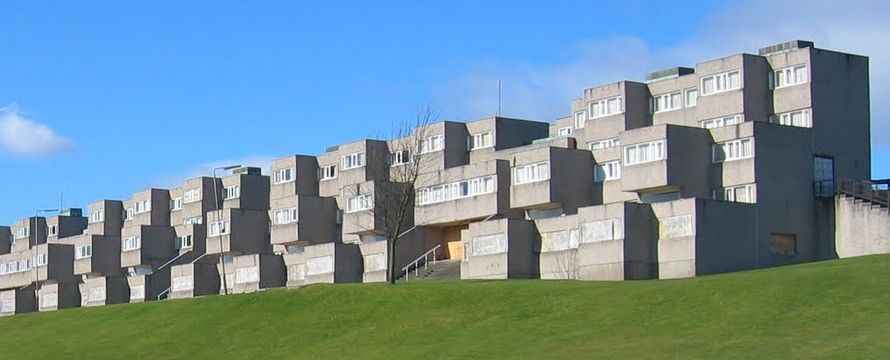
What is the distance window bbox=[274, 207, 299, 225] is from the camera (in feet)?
422

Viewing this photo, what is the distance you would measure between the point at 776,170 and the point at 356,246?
115 feet

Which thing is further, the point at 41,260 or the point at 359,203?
the point at 41,260

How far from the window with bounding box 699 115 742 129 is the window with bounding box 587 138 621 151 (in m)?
7.33

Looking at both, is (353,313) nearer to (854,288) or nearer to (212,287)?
(854,288)

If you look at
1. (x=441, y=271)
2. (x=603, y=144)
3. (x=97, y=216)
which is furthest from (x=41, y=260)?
(x=603, y=144)

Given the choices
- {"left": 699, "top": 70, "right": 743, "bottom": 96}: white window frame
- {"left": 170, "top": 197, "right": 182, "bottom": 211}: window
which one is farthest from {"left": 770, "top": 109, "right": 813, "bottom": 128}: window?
{"left": 170, "top": 197, "right": 182, "bottom": 211}: window

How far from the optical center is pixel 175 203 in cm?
15575

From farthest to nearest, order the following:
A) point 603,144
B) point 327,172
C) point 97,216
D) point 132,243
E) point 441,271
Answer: point 97,216 < point 132,243 < point 327,172 < point 441,271 < point 603,144

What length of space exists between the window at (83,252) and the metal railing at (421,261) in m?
49.3

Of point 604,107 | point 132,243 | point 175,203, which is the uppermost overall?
point 604,107

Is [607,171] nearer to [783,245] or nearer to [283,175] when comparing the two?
[783,245]

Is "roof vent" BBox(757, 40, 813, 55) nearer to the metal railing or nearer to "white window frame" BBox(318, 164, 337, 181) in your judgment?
the metal railing

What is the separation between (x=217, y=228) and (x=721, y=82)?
54.6m

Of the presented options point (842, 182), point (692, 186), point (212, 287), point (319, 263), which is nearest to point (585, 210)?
point (692, 186)
